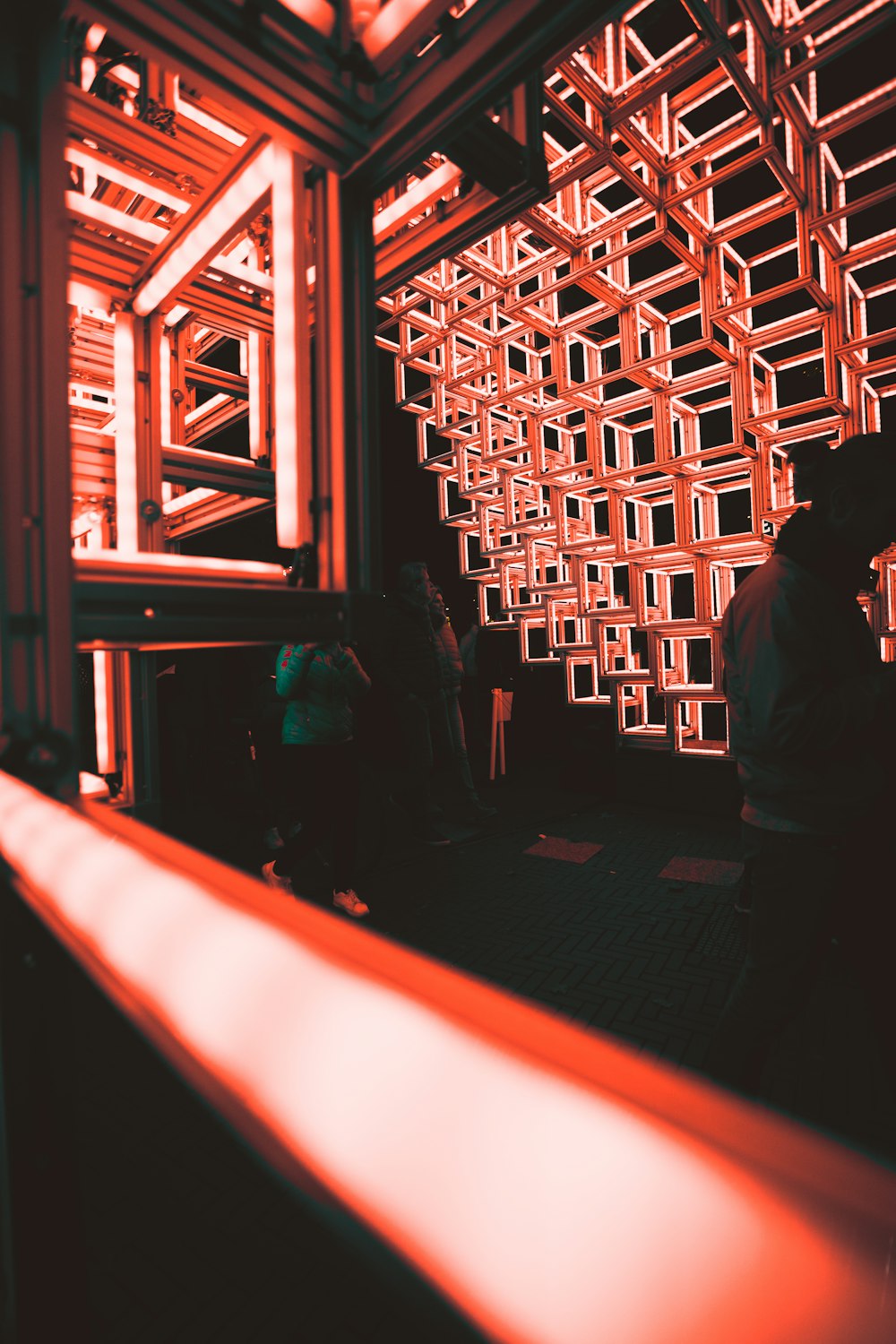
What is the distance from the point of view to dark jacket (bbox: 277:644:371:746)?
3197 mm

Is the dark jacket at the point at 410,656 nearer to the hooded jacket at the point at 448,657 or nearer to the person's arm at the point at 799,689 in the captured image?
the hooded jacket at the point at 448,657

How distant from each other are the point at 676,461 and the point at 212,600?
3562 millimetres

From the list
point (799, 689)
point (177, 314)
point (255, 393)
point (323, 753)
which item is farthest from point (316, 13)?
point (323, 753)

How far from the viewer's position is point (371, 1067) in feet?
0.98

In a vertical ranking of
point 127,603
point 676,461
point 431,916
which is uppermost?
point 676,461

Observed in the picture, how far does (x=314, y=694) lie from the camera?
3260mm

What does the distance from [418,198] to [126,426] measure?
3.12 feet

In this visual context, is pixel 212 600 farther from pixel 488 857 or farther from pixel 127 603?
pixel 488 857

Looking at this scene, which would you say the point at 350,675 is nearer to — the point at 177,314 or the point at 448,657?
the point at 177,314

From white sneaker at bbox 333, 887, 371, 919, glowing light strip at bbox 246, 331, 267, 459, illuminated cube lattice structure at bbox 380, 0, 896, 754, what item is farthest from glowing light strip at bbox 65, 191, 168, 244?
white sneaker at bbox 333, 887, 371, 919

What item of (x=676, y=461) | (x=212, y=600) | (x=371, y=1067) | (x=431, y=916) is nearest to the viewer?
(x=371, y=1067)

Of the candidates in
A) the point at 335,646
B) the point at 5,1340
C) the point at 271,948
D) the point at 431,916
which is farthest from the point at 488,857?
the point at 271,948

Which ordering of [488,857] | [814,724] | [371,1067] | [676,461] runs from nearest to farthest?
[371,1067] < [814,724] < [676,461] < [488,857]

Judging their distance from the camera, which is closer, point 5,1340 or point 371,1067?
point 371,1067
